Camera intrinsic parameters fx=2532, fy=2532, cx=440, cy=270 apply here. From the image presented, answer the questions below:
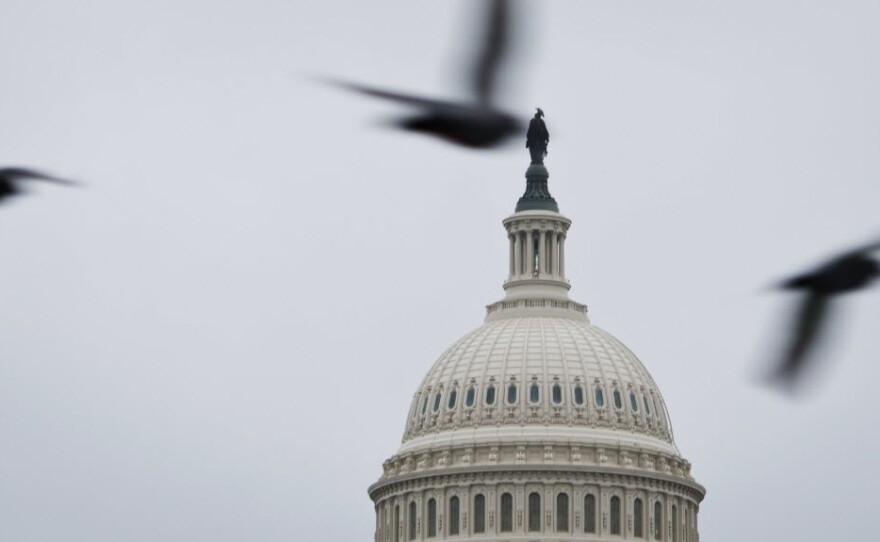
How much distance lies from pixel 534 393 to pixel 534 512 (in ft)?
30.7

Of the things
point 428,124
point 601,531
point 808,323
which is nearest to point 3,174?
point 428,124

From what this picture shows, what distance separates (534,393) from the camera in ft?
654

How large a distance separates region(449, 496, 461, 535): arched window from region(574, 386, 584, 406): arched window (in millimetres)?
12216

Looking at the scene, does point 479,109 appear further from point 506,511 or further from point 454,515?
point 454,515

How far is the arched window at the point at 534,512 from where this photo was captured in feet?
645

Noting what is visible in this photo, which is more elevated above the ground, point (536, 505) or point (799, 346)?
point (536, 505)

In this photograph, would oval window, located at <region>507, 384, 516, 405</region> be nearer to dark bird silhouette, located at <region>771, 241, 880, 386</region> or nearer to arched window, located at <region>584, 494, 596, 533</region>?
arched window, located at <region>584, 494, 596, 533</region>

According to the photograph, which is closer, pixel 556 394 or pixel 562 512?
pixel 562 512

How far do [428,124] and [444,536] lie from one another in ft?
628

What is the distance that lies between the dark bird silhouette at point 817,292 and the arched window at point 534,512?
191032mm

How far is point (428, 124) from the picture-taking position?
243 inches

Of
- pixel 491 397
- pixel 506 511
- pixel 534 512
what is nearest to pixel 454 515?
pixel 506 511

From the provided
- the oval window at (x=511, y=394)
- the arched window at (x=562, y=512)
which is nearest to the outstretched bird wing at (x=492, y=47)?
the arched window at (x=562, y=512)

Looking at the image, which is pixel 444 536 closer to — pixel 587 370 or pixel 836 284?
pixel 587 370
